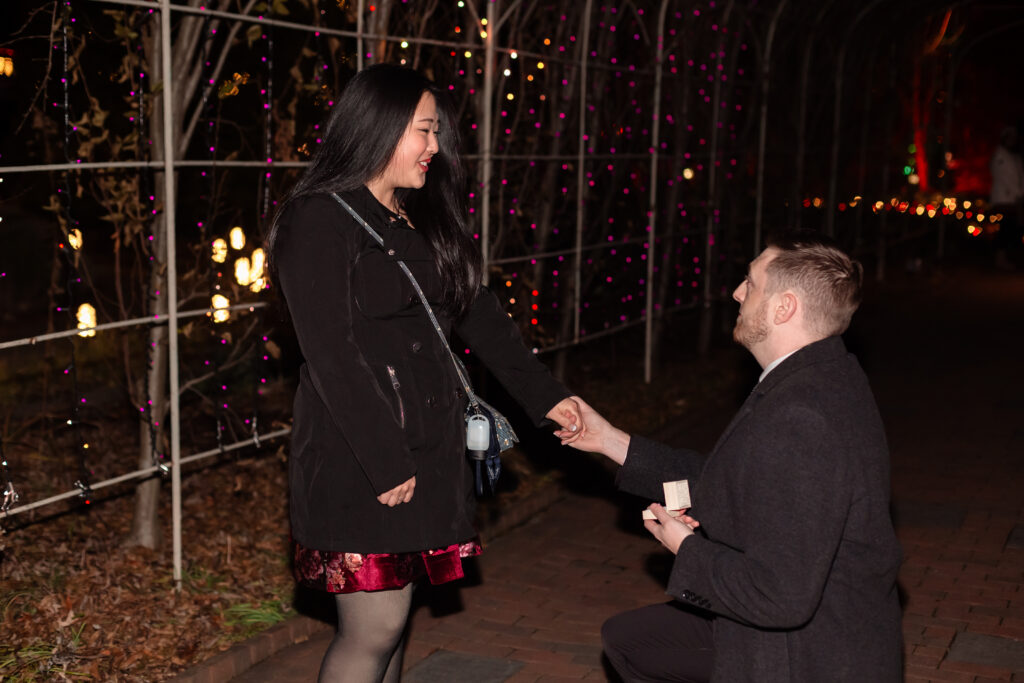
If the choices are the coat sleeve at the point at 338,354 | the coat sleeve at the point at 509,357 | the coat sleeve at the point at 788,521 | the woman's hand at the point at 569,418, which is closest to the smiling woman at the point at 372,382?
the coat sleeve at the point at 338,354

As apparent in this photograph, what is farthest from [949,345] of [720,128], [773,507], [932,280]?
[773,507]

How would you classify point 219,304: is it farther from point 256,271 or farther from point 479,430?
point 479,430

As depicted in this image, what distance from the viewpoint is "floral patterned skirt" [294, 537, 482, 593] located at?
3115mm

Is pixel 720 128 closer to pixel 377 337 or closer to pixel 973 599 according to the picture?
pixel 973 599

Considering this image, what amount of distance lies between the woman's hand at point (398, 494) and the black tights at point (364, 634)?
0.92ft

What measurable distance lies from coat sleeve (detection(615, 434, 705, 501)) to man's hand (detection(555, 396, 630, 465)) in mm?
143

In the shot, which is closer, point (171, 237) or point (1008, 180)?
point (171, 237)

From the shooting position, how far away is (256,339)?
5.65 metres

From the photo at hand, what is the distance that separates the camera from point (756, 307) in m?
2.71

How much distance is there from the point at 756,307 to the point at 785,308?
0.23 ft

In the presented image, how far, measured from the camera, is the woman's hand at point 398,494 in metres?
3.03

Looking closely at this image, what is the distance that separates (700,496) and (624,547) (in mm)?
3387

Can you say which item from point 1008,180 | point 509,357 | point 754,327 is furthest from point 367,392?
point 1008,180

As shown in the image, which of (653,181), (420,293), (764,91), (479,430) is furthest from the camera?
(764,91)
